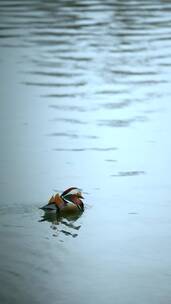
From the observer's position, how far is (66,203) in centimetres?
607

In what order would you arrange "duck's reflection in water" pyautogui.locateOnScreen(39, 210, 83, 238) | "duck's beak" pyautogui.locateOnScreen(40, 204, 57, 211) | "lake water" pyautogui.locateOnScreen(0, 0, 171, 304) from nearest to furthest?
1. "lake water" pyautogui.locateOnScreen(0, 0, 171, 304)
2. "duck's reflection in water" pyautogui.locateOnScreen(39, 210, 83, 238)
3. "duck's beak" pyautogui.locateOnScreen(40, 204, 57, 211)

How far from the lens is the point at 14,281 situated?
16.0 ft

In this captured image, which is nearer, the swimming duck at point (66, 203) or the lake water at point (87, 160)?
the lake water at point (87, 160)

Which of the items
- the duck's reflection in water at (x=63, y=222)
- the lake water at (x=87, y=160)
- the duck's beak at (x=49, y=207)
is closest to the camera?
the lake water at (x=87, y=160)

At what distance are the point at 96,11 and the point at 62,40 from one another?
8.98 feet

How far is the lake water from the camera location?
500 cm

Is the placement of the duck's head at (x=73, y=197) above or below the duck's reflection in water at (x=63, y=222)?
above

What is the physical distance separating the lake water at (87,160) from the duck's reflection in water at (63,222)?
0.01 metres

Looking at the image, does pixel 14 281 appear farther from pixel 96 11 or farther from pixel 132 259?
pixel 96 11

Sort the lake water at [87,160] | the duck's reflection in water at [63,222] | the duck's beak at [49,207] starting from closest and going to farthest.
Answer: the lake water at [87,160], the duck's reflection in water at [63,222], the duck's beak at [49,207]

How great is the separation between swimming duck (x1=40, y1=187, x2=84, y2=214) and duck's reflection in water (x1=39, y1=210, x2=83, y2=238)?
0.10 feet

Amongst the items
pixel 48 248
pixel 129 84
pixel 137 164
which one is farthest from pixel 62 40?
pixel 48 248

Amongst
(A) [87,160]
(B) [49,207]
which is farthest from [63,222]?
(A) [87,160]

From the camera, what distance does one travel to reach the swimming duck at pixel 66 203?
602cm
